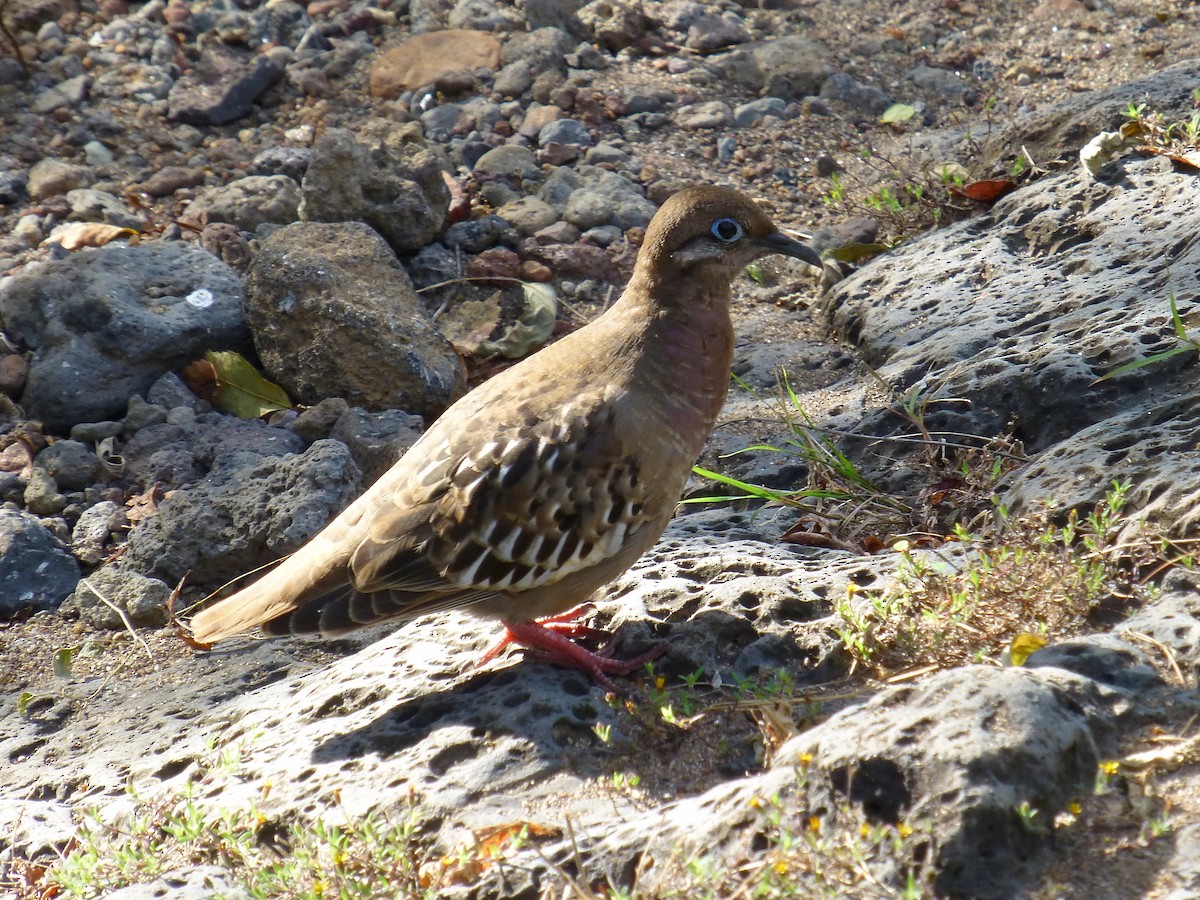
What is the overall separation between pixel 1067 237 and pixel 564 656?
3227 mm

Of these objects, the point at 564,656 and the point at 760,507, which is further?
the point at 760,507

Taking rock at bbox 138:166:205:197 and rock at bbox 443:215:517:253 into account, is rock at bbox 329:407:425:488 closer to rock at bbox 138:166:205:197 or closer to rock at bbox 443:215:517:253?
rock at bbox 443:215:517:253

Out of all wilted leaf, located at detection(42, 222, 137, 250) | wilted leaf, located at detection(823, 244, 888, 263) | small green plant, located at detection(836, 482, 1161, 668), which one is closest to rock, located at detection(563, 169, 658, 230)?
wilted leaf, located at detection(823, 244, 888, 263)

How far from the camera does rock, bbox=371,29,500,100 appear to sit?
26.4ft

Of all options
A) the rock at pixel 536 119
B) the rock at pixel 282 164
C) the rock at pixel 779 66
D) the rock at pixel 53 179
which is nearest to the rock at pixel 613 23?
the rock at pixel 779 66

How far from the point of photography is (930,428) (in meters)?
4.81

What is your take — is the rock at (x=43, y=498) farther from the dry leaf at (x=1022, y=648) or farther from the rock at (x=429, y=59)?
the dry leaf at (x=1022, y=648)

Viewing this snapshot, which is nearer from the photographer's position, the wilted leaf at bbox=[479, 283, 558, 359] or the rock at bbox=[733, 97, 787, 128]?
the wilted leaf at bbox=[479, 283, 558, 359]

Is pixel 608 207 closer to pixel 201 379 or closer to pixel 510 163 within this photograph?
pixel 510 163

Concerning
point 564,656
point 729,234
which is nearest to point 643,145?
point 729,234

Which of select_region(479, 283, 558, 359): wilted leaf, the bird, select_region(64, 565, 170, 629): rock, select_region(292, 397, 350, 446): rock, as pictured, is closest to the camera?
the bird

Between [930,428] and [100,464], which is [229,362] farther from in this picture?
[930,428]

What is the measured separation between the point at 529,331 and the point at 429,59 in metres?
2.73

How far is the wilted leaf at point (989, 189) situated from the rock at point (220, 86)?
14.8 ft
